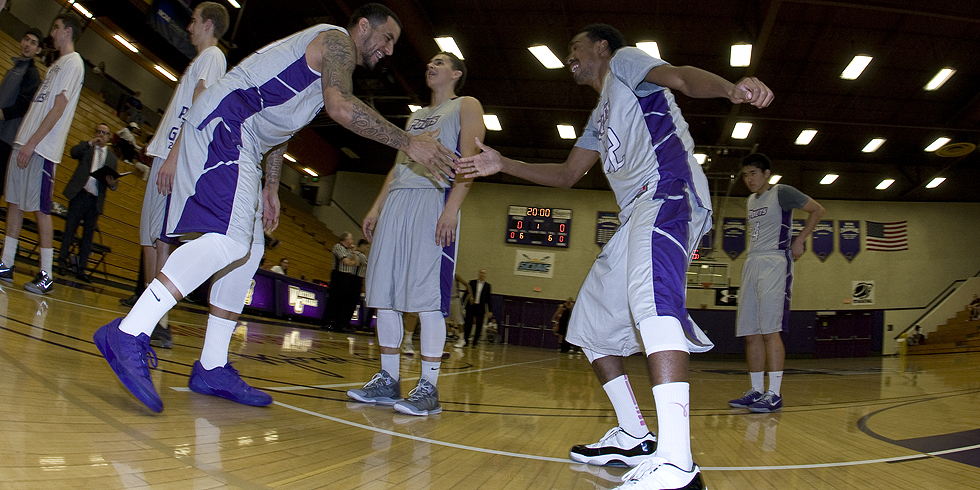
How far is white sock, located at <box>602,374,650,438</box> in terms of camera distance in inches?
76.8

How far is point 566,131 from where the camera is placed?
17.2 meters

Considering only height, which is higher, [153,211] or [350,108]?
[350,108]

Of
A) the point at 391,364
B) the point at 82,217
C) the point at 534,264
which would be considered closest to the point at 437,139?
the point at 391,364

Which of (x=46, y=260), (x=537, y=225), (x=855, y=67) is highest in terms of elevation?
(x=855, y=67)

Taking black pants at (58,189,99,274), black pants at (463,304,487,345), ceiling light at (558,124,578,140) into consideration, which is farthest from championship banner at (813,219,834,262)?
black pants at (58,189,99,274)

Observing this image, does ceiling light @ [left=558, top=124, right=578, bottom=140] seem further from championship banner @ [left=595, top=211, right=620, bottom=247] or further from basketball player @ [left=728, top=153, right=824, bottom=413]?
basketball player @ [left=728, top=153, right=824, bottom=413]

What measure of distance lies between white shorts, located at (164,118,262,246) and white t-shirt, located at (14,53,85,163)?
9.68 ft

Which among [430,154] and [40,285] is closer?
[430,154]

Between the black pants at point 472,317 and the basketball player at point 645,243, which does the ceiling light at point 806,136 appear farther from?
the basketball player at point 645,243

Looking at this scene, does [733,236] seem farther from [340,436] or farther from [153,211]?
[340,436]

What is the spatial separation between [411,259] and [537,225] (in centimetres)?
1745

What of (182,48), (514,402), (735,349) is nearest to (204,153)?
(514,402)

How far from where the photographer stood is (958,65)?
12523mm

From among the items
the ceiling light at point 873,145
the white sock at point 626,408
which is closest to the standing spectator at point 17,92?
the white sock at point 626,408
